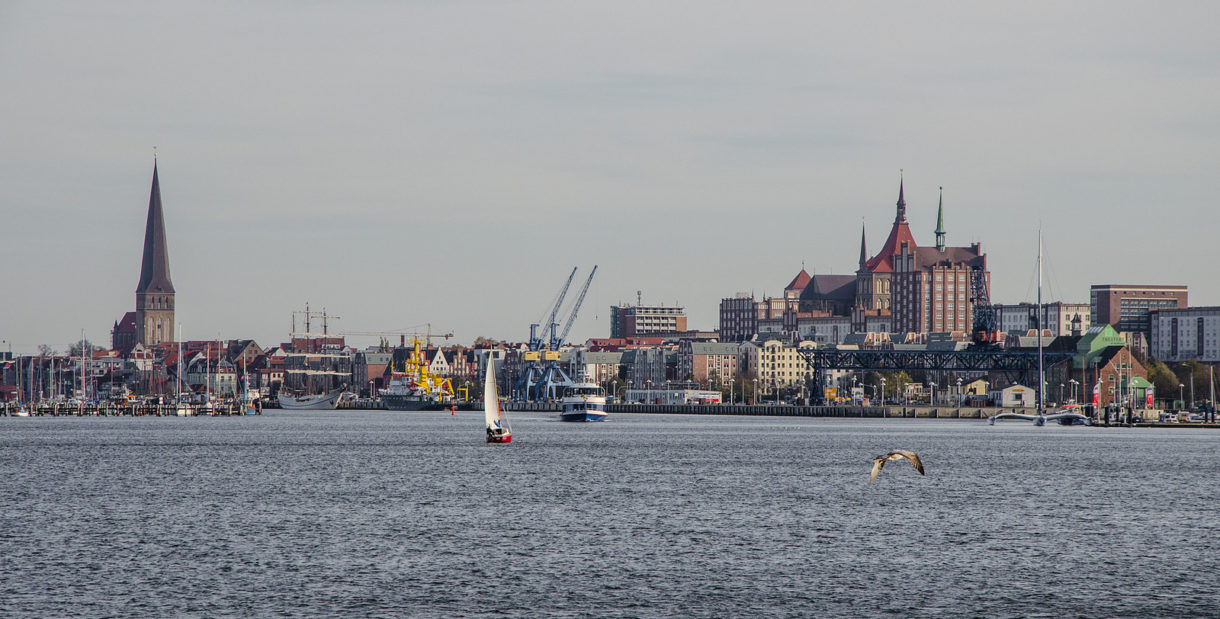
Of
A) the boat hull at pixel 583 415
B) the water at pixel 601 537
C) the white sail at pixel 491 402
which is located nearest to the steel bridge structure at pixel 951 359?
the boat hull at pixel 583 415

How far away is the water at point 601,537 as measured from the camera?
36469mm

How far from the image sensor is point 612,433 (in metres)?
136

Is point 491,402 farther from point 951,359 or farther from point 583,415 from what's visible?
point 951,359

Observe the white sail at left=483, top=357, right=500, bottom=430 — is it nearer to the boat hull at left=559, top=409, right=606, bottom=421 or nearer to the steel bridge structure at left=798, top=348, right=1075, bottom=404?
the boat hull at left=559, top=409, right=606, bottom=421

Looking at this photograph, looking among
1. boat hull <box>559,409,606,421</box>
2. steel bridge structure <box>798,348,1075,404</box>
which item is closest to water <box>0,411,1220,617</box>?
boat hull <box>559,409,606,421</box>

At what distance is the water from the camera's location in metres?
36.5

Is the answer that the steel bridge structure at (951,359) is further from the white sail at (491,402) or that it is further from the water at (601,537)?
the water at (601,537)

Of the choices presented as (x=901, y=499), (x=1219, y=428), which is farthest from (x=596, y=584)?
(x=1219, y=428)

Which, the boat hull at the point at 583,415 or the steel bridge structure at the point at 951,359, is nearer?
the boat hull at the point at 583,415

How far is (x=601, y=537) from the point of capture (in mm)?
47469

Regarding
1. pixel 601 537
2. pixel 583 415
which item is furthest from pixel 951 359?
pixel 601 537

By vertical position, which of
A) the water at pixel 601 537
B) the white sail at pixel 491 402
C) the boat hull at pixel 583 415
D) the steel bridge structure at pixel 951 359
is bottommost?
the boat hull at pixel 583 415

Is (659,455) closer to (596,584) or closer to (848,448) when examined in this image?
(848,448)

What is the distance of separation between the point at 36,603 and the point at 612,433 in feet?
332
